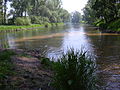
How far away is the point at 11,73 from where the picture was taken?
7.50 m

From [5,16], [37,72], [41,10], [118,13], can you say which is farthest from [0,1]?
[37,72]

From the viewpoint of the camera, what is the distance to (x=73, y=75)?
18.5 ft

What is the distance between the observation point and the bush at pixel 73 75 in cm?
558

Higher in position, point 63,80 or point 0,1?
point 0,1

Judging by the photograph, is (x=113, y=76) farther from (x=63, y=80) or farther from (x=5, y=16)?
(x=5, y=16)

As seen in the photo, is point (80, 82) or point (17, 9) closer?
point (80, 82)

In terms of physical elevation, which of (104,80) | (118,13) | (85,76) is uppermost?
(118,13)

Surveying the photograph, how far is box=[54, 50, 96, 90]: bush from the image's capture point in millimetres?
5578

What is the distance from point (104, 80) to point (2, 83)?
188 inches

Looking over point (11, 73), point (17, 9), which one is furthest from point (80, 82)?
point (17, 9)

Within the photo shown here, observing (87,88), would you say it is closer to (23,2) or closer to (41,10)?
(23,2)

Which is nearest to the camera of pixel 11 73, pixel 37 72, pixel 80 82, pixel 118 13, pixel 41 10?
pixel 80 82

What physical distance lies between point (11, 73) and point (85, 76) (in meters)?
3.29

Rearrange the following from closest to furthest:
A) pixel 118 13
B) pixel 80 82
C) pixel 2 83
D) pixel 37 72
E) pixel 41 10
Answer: pixel 80 82, pixel 2 83, pixel 37 72, pixel 118 13, pixel 41 10
